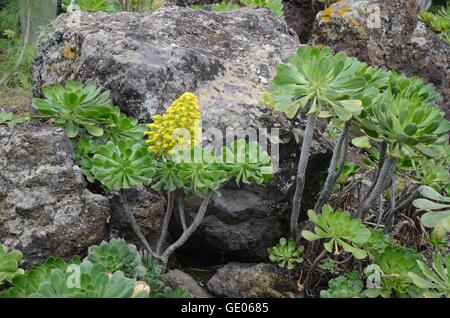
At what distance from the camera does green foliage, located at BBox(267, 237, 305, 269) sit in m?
2.88

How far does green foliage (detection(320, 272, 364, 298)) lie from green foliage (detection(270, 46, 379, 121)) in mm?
784

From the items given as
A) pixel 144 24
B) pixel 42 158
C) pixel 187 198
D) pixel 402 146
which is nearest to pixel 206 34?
pixel 144 24

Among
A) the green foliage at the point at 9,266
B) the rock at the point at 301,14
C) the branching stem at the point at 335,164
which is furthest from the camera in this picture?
the rock at the point at 301,14

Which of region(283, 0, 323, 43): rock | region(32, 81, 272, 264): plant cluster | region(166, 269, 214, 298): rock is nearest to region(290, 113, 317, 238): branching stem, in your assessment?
region(32, 81, 272, 264): plant cluster

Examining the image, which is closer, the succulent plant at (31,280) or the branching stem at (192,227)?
the succulent plant at (31,280)

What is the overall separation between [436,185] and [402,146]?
1.98 ft

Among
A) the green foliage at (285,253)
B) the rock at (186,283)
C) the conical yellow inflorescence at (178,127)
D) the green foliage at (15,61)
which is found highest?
the conical yellow inflorescence at (178,127)

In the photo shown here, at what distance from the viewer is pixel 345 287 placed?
2.50 m

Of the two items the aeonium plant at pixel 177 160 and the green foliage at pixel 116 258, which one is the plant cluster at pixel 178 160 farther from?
the green foliage at pixel 116 258

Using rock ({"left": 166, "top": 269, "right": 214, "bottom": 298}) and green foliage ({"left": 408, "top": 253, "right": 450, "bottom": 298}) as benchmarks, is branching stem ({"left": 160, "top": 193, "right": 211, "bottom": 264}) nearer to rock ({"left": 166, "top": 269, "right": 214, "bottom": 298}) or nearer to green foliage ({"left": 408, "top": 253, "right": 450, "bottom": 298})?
rock ({"left": 166, "top": 269, "right": 214, "bottom": 298})

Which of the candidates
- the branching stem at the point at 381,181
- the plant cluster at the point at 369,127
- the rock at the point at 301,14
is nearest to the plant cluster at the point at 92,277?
the plant cluster at the point at 369,127

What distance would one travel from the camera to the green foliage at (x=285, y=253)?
9.45 ft

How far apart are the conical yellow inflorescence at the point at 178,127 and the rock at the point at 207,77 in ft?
1.79
